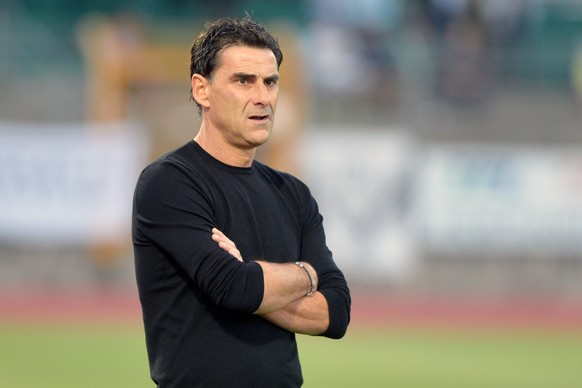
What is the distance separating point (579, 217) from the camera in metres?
19.3

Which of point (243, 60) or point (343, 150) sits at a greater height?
point (343, 150)

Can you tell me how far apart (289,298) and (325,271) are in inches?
14.7

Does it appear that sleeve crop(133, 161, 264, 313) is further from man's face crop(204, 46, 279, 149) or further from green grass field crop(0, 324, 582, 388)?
green grass field crop(0, 324, 582, 388)

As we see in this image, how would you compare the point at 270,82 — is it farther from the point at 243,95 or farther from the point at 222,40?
the point at 222,40

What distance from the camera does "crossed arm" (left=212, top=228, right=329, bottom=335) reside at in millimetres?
4512

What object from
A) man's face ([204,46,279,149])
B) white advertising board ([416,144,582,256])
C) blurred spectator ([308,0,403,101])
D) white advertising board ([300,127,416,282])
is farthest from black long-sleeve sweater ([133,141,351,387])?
blurred spectator ([308,0,403,101])

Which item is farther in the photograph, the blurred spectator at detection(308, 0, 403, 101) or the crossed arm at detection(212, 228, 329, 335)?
the blurred spectator at detection(308, 0, 403, 101)

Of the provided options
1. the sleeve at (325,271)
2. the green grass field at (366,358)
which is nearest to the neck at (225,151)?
the sleeve at (325,271)

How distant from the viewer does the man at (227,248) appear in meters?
4.44

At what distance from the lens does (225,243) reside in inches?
177

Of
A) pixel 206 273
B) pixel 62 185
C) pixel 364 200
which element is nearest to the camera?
pixel 206 273

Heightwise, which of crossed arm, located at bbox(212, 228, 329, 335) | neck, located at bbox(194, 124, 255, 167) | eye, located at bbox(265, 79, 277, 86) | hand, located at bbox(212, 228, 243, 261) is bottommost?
crossed arm, located at bbox(212, 228, 329, 335)

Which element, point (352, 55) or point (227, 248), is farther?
point (352, 55)

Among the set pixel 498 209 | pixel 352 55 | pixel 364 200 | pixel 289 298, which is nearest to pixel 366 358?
pixel 364 200
